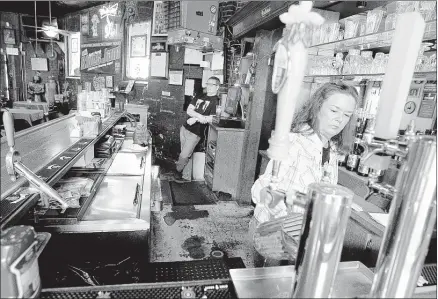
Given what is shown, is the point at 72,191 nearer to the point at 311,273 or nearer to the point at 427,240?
the point at 311,273

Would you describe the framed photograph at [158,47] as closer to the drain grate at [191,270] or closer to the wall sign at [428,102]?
the wall sign at [428,102]

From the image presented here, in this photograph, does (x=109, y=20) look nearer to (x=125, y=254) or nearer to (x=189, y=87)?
(x=189, y=87)

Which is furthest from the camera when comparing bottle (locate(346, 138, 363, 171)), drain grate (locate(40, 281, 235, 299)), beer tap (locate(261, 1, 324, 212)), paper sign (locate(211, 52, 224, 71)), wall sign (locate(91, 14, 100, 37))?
wall sign (locate(91, 14, 100, 37))

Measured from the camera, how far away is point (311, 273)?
0.67m

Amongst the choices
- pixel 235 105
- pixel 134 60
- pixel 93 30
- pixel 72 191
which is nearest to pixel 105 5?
pixel 93 30

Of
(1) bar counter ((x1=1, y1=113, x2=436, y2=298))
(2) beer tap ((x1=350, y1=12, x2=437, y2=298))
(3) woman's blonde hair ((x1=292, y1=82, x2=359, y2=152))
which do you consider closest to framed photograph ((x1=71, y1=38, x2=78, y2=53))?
(1) bar counter ((x1=1, y1=113, x2=436, y2=298))

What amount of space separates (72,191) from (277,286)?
1900mm

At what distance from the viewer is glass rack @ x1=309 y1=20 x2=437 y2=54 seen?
1994 mm

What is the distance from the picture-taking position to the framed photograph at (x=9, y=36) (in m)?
9.21

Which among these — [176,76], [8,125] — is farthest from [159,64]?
[8,125]

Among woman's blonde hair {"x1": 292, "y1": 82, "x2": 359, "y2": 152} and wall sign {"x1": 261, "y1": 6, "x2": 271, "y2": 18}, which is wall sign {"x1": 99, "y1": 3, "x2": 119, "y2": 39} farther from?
woman's blonde hair {"x1": 292, "y1": 82, "x2": 359, "y2": 152}

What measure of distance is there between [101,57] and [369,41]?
7582 millimetres

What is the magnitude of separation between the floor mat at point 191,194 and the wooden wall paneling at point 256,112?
0.62 meters

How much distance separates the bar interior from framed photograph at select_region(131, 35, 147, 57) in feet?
0.14
